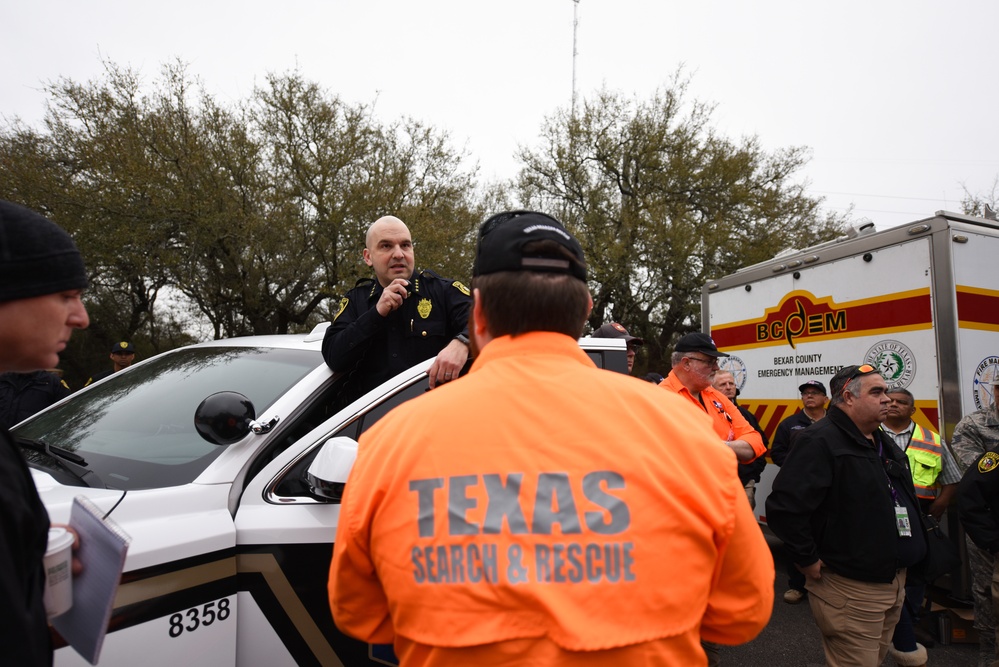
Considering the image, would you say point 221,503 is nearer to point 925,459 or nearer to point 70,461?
point 70,461

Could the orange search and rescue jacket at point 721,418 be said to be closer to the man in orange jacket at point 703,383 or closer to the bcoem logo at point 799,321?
the man in orange jacket at point 703,383

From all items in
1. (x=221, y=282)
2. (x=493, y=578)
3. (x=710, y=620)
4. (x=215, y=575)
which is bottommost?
(x=215, y=575)

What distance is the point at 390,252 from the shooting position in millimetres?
2805

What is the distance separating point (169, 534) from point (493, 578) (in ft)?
4.04

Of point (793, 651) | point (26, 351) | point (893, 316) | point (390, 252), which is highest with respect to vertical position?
point (390, 252)

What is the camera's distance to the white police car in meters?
1.70

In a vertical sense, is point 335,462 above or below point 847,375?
below

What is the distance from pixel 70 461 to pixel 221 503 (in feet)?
1.80

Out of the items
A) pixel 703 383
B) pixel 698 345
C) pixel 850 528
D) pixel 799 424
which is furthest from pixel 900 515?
pixel 799 424

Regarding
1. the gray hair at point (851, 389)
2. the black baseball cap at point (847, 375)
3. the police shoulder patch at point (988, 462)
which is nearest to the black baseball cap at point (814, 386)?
the police shoulder patch at point (988, 462)

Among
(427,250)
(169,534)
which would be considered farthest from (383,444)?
(427,250)

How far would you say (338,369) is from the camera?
8.09 ft

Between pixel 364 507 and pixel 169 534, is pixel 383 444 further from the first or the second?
pixel 169 534

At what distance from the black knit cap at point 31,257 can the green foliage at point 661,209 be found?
18290mm
